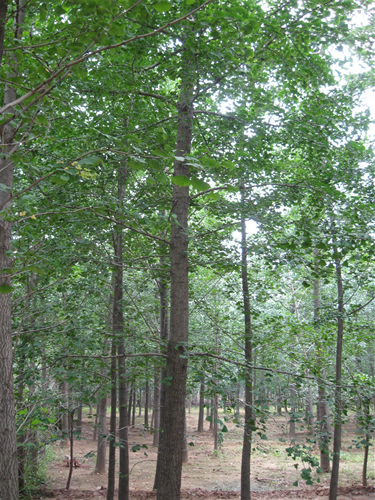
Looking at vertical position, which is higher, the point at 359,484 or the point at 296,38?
the point at 296,38

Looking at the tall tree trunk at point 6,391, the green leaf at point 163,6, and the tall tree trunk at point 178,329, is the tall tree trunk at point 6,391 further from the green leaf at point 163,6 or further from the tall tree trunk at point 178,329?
the green leaf at point 163,6

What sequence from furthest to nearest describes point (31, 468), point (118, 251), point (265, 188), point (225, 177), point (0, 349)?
point (31, 468) < point (118, 251) < point (265, 188) < point (225, 177) < point (0, 349)

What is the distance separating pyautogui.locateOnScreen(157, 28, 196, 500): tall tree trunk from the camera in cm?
520

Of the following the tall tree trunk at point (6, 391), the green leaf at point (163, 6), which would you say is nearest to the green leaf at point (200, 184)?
the green leaf at point (163, 6)

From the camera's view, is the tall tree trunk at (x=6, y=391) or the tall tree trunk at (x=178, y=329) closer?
the tall tree trunk at (x=6, y=391)

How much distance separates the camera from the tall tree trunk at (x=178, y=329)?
5.20 m

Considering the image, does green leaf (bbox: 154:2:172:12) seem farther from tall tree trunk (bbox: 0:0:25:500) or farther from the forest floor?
the forest floor

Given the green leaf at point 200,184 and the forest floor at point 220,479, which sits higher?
the green leaf at point 200,184

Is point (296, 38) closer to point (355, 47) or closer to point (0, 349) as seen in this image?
point (355, 47)

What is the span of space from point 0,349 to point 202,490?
1097 centimetres

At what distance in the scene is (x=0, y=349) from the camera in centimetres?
421

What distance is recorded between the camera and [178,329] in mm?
5801

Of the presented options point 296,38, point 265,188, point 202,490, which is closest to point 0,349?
point 265,188

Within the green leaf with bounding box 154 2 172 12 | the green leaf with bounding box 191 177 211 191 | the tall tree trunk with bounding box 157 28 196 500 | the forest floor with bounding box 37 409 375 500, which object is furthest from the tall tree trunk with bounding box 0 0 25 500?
the forest floor with bounding box 37 409 375 500
